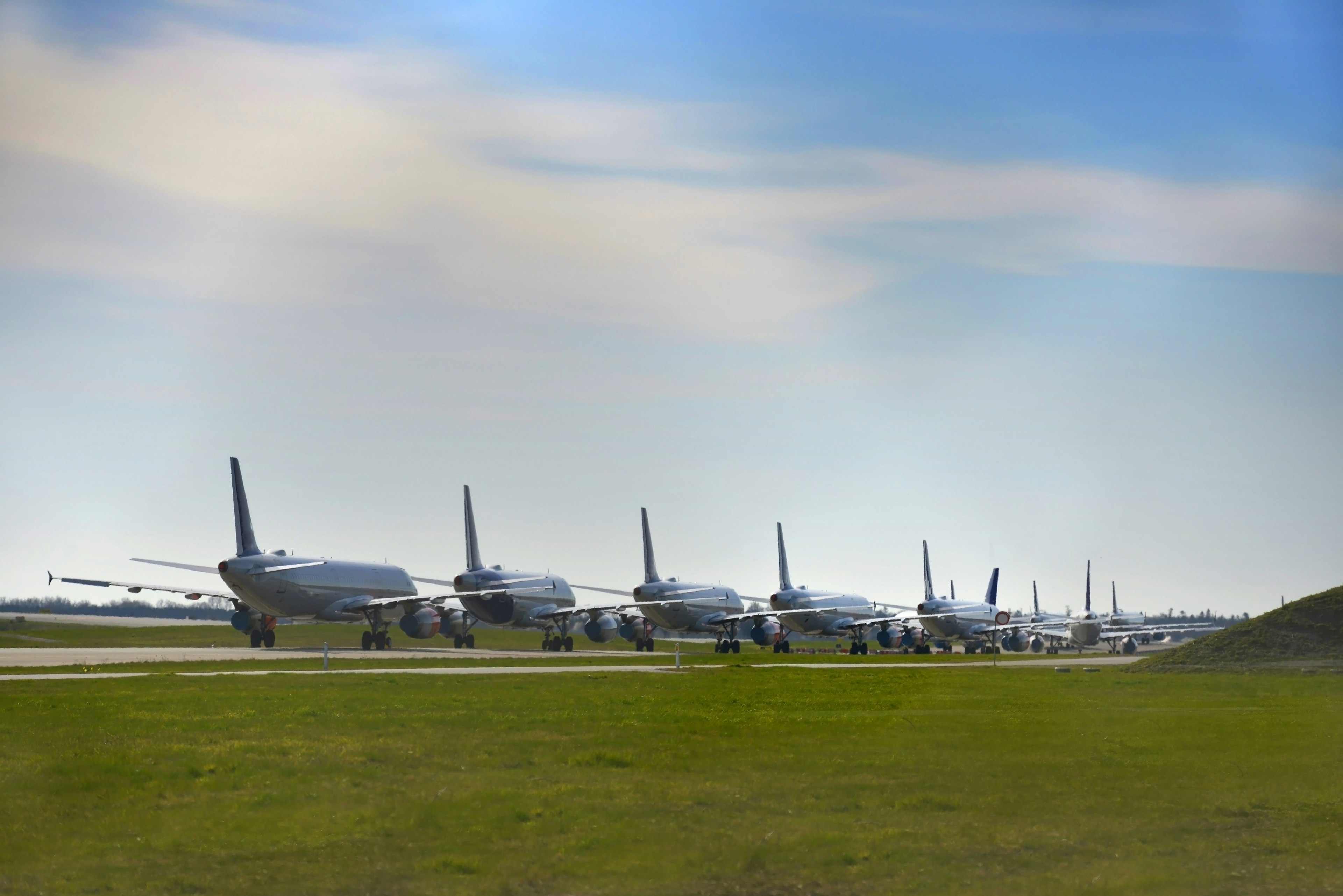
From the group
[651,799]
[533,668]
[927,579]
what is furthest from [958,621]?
[651,799]

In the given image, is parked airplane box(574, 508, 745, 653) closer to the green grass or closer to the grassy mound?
the grassy mound

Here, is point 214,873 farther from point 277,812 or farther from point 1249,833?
point 1249,833

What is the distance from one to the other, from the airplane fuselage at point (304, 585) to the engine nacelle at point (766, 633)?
2931 cm

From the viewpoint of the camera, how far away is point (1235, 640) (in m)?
60.5

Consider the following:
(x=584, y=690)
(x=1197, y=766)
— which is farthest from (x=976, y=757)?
(x=584, y=690)

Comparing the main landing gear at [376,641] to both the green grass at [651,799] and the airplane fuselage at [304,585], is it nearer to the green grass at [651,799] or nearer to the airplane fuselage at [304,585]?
the airplane fuselage at [304,585]

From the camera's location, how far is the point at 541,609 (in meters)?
95.8

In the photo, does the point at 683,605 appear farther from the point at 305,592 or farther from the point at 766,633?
the point at 305,592

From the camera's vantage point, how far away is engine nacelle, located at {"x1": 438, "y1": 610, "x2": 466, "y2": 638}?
9081 centimetres

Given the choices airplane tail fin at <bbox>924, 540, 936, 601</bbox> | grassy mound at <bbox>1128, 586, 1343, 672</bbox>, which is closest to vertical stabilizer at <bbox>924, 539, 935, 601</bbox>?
airplane tail fin at <bbox>924, 540, 936, 601</bbox>

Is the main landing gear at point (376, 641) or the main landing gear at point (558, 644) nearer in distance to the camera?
the main landing gear at point (376, 641)

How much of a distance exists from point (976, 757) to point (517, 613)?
73.8m

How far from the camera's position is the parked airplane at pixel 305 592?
251 ft

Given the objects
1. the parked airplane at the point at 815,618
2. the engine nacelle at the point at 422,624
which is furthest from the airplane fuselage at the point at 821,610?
the engine nacelle at the point at 422,624
